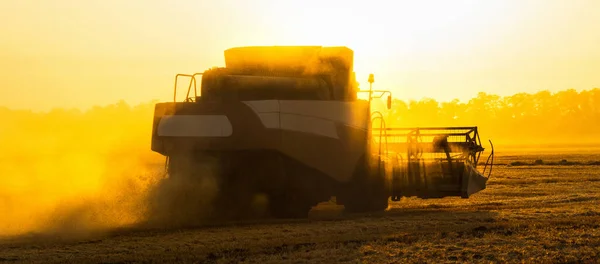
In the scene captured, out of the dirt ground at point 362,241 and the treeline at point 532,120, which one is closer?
the dirt ground at point 362,241

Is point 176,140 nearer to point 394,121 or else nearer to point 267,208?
point 267,208

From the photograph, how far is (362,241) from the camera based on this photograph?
10633mm

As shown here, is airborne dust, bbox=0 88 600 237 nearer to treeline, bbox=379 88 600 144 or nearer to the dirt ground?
the dirt ground

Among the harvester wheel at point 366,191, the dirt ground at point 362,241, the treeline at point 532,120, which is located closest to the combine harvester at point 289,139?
the harvester wheel at point 366,191

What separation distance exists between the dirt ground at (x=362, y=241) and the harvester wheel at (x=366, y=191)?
1.13ft

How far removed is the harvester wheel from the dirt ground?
343 mm

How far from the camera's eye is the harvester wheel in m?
14.3

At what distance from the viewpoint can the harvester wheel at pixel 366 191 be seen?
14289 millimetres

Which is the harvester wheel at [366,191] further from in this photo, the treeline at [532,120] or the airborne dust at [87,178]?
the treeline at [532,120]

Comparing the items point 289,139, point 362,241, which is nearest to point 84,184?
point 289,139

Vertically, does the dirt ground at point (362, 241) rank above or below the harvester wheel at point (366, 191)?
below

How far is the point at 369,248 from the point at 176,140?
4543 millimetres

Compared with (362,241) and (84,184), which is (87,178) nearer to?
(84,184)

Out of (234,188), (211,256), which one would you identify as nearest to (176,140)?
(234,188)
